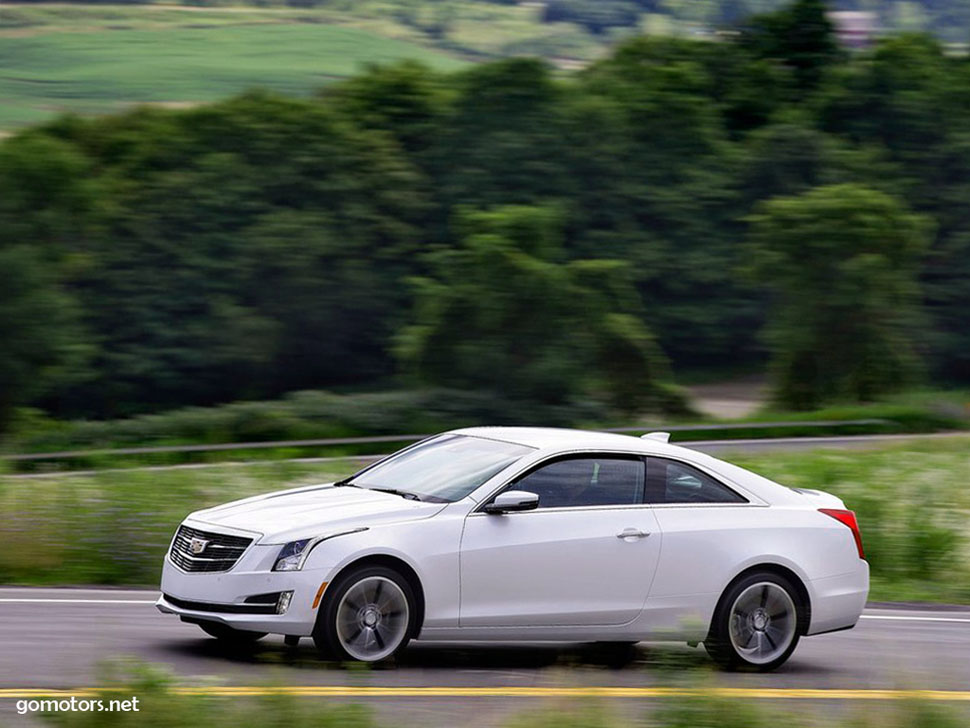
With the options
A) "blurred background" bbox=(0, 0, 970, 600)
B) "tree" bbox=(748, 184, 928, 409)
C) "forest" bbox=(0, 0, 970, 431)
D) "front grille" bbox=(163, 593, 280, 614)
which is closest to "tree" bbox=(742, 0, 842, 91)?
"blurred background" bbox=(0, 0, 970, 600)

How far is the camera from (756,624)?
386 inches

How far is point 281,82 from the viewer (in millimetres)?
122125

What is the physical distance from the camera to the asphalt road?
8055mm

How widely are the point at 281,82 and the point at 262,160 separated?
50.4m

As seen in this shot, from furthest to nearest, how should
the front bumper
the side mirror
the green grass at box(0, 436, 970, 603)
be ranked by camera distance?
the green grass at box(0, 436, 970, 603) < the side mirror < the front bumper

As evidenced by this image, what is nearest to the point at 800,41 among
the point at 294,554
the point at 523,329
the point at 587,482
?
the point at 523,329

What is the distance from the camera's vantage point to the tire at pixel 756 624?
969 cm

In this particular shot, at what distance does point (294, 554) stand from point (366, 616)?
568mm

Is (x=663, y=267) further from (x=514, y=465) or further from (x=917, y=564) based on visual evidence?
(x=514, y=465)

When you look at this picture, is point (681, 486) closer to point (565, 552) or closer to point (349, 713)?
point (565, 552)

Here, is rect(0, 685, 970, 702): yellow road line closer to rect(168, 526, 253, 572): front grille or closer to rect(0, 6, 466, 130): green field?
rect(168, 526, 253, 572): front grille

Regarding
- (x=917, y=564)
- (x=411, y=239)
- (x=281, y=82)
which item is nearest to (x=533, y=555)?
(x=917, y=564)

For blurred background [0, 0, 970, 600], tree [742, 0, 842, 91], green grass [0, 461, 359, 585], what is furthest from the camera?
tree [742, 0, 842, 91]

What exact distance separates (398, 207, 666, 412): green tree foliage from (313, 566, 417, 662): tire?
1940 inches
